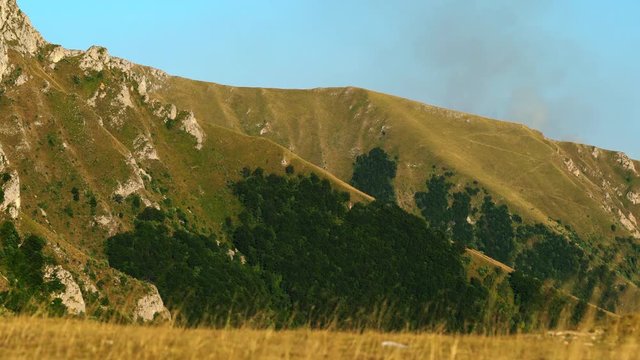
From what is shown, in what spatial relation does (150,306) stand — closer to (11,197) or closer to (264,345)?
(11,197)

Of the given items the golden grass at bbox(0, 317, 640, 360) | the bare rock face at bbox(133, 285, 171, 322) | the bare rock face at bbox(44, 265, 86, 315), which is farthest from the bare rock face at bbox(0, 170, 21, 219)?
the golden grass at bbox(0, 317, 640, 360)

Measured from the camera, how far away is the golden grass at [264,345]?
13227 millimetres

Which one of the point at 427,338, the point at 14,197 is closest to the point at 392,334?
the point at 427,338

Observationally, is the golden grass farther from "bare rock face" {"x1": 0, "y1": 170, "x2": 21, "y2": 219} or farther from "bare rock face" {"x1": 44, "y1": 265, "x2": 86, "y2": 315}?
"bare rock face" {"x1": 0, "y1": 170, "x2": 21, "y2": 219}

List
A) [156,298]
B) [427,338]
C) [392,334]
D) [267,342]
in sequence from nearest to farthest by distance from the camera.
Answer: [267,342], [427,338], [392,334], [156,298]

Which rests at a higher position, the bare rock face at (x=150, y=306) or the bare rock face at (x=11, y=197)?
the bare rock face at (x=11, y=197)

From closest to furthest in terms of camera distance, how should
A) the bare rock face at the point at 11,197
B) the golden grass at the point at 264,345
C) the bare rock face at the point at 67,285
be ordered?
the golden grass at the point at 264,345, the bare rock face at the point at 67,285, the bare rock face at the point at 11,197

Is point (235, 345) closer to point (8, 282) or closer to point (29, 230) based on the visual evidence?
point (8, 282)

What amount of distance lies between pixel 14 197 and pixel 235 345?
178651 mm

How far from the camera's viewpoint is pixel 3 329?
49.6 ft

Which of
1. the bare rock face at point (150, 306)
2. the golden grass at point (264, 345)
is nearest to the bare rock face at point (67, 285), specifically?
the bare rock face at point (150, 306)

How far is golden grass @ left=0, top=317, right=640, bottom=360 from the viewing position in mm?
13227

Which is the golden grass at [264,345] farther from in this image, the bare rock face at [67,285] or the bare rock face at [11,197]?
the bare rock face at [11,197]

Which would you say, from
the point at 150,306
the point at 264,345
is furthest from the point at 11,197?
the point at 264,345
